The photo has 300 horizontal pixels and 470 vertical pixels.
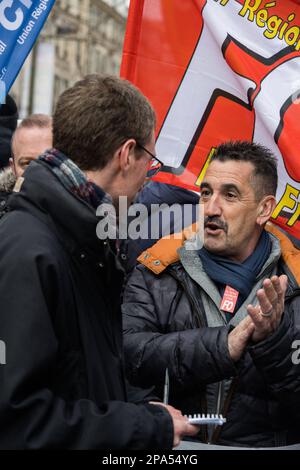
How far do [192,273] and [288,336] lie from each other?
511mm

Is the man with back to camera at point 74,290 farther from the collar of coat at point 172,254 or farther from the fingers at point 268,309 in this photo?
the collar of coat at point 172,254

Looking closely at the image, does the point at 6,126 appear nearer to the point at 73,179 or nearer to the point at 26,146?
the point at 26,146

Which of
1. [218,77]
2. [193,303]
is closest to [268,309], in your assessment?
[193,303]

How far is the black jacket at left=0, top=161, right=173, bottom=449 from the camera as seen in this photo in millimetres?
1783

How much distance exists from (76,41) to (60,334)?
39337 millimetres

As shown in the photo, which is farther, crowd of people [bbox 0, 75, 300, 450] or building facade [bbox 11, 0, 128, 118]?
building facade [bbox 11, 0, 128, 118]

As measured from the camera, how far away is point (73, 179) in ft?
6.49

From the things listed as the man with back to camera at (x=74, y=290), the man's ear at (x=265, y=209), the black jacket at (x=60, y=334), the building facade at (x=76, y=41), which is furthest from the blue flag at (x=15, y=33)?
the building facade at (x=76, y=41)

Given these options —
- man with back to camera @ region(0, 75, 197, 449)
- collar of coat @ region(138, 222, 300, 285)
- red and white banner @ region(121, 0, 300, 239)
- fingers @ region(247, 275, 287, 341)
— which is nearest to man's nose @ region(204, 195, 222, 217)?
collar of coat @ region(138, 222, 300, 285)

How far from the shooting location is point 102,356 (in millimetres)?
2029

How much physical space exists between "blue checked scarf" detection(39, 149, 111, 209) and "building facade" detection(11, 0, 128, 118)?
86.4 ft

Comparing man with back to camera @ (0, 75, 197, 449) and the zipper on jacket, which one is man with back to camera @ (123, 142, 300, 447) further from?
man with back to camera @ (0, 75, 197, 449)

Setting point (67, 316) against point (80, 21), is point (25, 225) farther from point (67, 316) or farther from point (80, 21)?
point (80, 21)
